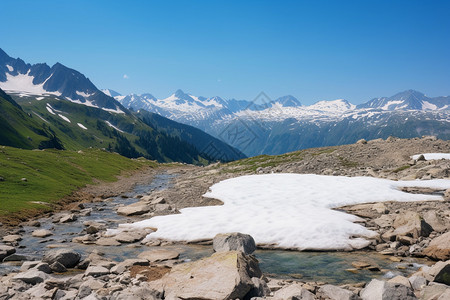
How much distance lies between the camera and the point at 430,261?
18094 millimetres

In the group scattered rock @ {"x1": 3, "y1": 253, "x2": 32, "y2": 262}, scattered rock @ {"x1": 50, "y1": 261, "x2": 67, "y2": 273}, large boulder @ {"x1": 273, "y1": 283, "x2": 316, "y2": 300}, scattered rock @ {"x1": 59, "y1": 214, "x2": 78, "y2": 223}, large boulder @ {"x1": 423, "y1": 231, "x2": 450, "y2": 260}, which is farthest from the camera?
scattered rock @ {"x1": 59, "y1": 214, "x2": 78, "y2": 223}

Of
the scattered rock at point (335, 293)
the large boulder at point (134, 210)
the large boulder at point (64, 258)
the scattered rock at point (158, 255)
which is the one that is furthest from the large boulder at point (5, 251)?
the scattered rock at point (335, 293)

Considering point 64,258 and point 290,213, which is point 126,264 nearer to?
point 64,258

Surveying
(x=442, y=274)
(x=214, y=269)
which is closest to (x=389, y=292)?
(x=442, y=274)

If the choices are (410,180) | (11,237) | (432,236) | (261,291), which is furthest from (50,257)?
(410,180)

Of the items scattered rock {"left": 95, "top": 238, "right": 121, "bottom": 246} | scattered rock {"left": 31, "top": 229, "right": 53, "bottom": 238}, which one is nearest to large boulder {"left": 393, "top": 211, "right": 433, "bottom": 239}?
scattered rock {"left": 95, "top": 238, "right": 121, "bottom": 246}

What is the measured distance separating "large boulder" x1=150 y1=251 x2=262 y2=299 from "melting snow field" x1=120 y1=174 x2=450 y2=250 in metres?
9.26

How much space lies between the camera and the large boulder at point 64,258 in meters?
18.1

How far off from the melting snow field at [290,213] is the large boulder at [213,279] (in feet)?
30.4

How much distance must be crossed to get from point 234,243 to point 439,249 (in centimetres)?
1247

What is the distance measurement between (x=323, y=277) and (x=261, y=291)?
5454 mm

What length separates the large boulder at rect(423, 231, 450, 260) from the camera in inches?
704

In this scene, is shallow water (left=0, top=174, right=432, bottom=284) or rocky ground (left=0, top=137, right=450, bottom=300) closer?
rocky ground (left=0, top=137, right=450, bottom=300)

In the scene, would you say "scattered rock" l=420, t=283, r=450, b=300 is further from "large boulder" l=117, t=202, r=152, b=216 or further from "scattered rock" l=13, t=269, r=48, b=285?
"large boulder" l=117, t=202, r=152, b=216
